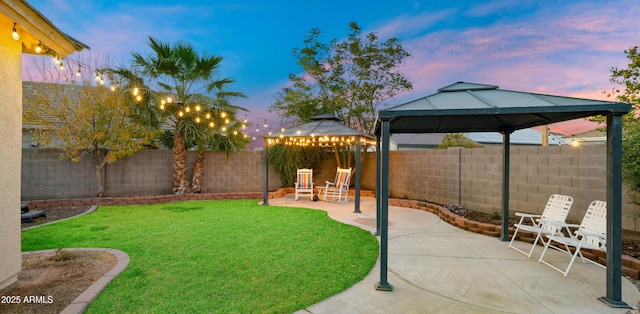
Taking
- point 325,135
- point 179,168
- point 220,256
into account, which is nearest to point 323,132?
point 325,135

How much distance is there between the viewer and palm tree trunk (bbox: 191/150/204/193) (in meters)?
9.53

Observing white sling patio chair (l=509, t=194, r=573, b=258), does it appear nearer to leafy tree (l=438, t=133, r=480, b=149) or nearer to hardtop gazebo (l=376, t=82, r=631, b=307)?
hardtop gazebo (l=376, t=82, r=631, b=307)

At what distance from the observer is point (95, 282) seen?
294cm

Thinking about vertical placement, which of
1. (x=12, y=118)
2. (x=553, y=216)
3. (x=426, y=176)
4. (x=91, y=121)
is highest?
(x=91, y=121)

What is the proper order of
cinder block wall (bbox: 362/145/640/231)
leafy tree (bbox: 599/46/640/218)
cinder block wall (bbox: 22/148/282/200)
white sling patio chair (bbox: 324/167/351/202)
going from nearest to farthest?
leafy tree (bbox: 599/46/640/218)
cinder block wall (bbox: 362/145/640/231)
cinder block wall (bbox: 22/148/282/200)
white sling patio chair (bbox: 324/167/351/202)

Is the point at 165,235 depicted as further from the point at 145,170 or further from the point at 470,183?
the point at 470,183

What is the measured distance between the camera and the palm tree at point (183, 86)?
26.1ft

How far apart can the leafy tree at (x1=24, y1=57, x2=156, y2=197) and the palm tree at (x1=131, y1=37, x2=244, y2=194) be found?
0.82 meters

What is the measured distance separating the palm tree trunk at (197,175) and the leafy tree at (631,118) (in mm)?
9694

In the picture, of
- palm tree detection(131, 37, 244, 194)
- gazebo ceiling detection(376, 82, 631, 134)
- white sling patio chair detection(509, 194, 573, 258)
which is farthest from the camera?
palm tree detection(131, 37, 244, 194)

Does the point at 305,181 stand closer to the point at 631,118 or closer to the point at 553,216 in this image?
the point at 553,216

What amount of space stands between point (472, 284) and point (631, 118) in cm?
877

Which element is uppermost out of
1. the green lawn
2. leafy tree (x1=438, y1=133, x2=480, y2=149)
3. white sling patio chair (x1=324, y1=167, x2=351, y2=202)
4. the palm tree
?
the palm tree

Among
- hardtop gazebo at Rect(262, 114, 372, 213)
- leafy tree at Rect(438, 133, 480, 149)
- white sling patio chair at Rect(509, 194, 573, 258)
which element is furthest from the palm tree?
leafy tree at Rect(438, 133, 480, 149)
